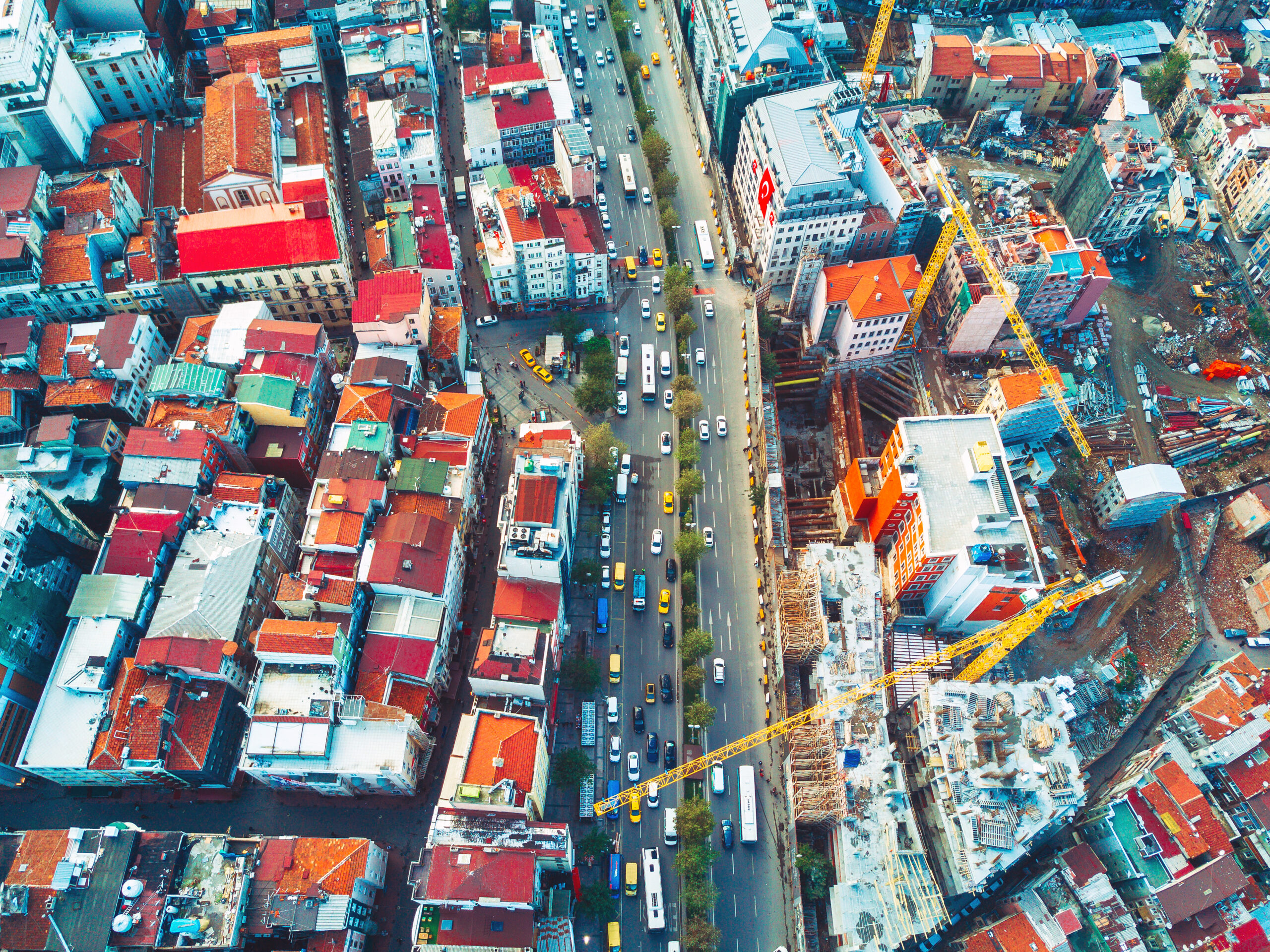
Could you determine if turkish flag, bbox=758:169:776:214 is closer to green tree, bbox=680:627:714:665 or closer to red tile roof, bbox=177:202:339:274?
red tile roof, bbox=177:202:339:274

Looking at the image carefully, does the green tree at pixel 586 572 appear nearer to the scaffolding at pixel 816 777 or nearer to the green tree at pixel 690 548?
the green tree at pixel 690 548

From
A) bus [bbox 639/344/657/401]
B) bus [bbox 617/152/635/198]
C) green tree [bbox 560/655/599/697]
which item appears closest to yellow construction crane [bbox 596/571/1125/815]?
green tree [bbox 560/655/599/697]

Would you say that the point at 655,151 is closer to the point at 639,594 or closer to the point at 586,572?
the point at 586,572

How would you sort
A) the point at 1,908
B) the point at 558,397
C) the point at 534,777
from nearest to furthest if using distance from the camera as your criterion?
the point at 1,908
the point at 534,777
the point at 558,397

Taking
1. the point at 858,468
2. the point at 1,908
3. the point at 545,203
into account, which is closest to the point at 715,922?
the point at 858,468

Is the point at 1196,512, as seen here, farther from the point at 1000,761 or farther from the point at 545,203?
the point at 545,203

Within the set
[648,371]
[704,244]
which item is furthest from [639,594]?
[704,244]
